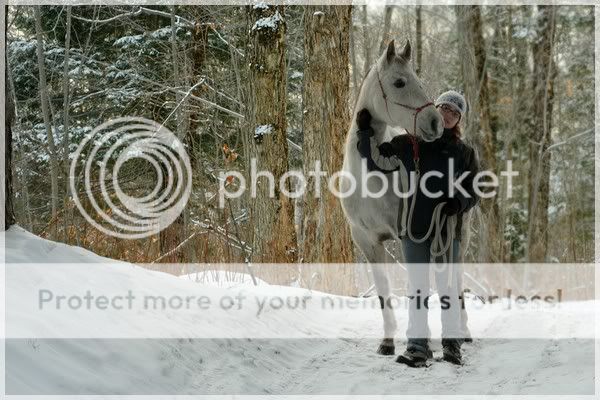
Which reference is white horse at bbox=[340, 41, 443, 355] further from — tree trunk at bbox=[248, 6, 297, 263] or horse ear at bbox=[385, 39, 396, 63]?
tree trunk at bbox=[248, 6, 297, 263]

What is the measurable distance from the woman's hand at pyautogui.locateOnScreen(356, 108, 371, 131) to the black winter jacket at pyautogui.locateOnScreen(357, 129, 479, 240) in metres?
0.22

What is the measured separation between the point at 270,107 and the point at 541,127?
11.5m

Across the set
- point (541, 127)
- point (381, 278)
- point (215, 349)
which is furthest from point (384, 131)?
point (541, 127)

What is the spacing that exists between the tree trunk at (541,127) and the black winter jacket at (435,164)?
11696 mm

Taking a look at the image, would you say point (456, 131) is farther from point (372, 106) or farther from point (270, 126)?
point (270, 126)

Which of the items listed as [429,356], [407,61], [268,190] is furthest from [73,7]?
[429,356]

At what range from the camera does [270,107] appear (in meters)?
7.73

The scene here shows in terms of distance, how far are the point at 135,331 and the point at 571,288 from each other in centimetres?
1183

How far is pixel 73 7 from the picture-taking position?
13945mm

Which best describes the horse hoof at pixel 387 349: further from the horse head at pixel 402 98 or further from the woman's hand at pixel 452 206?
the horse head at pixel 402 98

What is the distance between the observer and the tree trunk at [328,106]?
7801mm

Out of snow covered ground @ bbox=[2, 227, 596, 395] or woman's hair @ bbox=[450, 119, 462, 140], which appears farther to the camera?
woman's hair @ bbox=[450, 119, 462, 140]

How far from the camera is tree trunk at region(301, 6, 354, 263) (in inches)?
307

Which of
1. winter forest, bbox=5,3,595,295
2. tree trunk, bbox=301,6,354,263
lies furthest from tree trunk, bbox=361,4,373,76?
tree trunk, bbox=301,6,354,263
